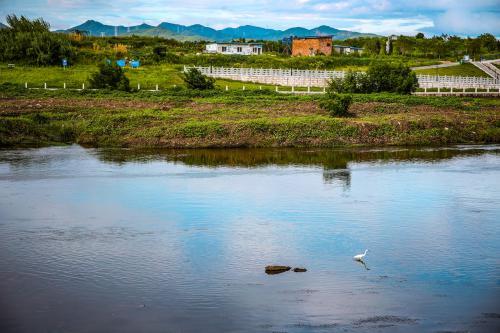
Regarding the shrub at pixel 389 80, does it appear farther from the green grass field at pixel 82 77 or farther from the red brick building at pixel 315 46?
the red brick building at pixel 315 46

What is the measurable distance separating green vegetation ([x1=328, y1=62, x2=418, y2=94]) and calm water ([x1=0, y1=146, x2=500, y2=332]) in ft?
86.0

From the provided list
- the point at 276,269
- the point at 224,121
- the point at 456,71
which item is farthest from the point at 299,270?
the point at 456,71

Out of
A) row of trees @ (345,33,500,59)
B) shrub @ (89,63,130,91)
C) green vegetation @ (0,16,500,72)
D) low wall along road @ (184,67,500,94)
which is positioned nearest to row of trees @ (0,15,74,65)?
green vegetation @ (0,16,500,72)

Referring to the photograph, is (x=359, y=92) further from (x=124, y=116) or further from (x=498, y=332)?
(x=498, y=332)

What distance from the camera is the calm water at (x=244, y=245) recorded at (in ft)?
65.1

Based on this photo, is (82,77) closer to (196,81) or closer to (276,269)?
(196,81)

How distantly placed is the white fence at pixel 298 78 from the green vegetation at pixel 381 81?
1214 cm

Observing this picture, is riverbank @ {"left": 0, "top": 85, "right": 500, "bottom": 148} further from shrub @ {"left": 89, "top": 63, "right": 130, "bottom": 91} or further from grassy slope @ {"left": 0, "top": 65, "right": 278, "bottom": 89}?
grassy slope @ {"left": 0, "top": 65, "right": 278, "bottom": 89}

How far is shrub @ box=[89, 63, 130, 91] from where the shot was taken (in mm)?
66312

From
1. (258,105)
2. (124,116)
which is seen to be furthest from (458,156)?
(124,116)

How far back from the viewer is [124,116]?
52844mm

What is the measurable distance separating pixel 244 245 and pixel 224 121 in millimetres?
27630

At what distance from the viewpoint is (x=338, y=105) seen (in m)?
55.7

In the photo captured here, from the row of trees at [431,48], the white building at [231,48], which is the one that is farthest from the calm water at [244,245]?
the row of trees at [431,48]
